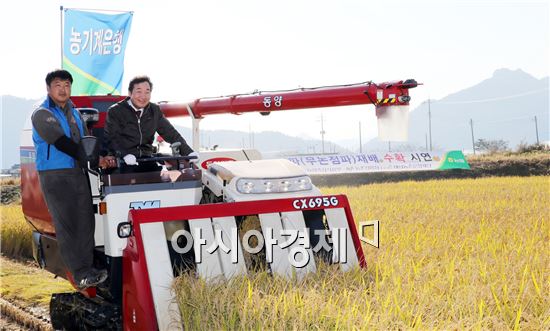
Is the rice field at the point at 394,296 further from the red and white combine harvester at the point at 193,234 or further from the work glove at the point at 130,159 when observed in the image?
the work glove at the point at 130,159

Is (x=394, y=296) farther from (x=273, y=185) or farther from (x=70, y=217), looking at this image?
(x=70, y=217)

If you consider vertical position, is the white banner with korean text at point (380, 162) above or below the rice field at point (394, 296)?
above

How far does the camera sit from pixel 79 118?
17.9ft

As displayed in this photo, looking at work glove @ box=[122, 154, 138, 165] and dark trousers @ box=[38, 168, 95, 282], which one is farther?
dark trousers @ box=[38, 168, 95, 282]

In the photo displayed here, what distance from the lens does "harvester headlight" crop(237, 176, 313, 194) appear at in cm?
472

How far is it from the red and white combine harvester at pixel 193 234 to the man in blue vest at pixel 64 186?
0.48ft

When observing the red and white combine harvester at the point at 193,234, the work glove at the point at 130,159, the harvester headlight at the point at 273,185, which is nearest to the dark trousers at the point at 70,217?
Result: the red and white combine harvester at the point at 193,234

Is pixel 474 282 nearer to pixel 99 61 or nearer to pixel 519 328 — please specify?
pixel 519 328

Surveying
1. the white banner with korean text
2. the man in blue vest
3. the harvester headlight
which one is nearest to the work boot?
the man in blue vest

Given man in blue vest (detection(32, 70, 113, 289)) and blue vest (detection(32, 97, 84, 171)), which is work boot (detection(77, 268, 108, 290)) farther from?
blue vest (detection(32, 97, 84, 171))

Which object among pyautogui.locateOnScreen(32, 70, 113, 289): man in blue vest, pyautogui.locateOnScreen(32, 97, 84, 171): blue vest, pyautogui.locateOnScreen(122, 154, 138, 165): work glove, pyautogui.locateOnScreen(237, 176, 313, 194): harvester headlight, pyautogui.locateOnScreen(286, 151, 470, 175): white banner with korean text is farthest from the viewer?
pyautogui.locateOnScreen(286, 151, 470, 175): white banner with korean text

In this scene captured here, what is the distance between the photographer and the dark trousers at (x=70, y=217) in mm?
5082

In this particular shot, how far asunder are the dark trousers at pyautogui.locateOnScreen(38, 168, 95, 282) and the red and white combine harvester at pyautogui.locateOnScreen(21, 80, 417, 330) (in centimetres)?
15

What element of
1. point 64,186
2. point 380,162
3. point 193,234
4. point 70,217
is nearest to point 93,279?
point 70,217
